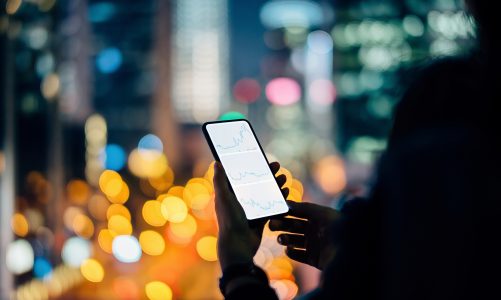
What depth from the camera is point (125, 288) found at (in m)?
26.0

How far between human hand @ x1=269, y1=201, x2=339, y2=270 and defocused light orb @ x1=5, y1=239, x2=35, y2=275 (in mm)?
15610

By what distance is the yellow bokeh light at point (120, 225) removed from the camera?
34.9 meters

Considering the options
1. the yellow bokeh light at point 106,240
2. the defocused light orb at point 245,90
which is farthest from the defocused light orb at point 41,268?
the defocused light orb at point 245,90

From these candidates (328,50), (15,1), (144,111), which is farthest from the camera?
(144,111)

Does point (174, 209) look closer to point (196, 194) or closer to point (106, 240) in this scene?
point (106, 240)

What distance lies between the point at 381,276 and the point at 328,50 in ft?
234

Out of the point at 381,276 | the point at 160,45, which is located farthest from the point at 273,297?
the point at 160,45

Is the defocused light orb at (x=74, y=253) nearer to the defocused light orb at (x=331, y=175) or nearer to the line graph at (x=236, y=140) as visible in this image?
the line graph at (x=236, y=140)

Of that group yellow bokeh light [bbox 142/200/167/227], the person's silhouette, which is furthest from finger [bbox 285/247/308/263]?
yellow bokeh light [bbox 142/200/167/227]

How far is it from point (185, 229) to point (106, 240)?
464 cm

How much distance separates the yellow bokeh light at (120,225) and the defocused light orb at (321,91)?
33.9 metres

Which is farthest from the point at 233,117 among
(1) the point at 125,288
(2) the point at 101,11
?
(2) the point at 101,11

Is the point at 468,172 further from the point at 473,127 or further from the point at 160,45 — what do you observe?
the point at 160,45

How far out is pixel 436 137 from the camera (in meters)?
1.08
